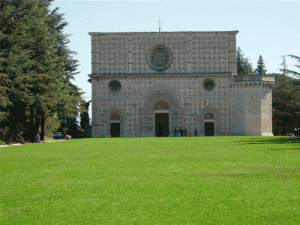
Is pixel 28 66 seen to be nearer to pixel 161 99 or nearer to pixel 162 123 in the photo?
pixel 161 99

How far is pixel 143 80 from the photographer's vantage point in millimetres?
38000

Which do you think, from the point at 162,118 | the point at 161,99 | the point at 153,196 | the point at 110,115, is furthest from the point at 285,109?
the point at 153,196

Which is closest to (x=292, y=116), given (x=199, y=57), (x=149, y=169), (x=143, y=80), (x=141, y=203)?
(x=199, y=57)

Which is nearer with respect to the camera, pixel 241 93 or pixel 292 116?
pixel 241 93

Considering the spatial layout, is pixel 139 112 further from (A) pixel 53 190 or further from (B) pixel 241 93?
(A) pixel 53 190

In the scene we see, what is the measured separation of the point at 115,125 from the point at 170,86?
702 cm

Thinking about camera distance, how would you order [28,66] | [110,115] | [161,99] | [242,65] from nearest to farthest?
[28,66] < [110,115] < [161,99] < [242,65]

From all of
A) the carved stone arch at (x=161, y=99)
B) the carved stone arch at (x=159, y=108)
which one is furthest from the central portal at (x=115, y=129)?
the carved stone arch at (x=161, y=99)

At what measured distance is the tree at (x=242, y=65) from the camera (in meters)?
55.4

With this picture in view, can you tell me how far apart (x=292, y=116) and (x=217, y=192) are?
41.9m

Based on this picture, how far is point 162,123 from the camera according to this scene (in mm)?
38281

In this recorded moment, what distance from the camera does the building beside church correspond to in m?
37.3

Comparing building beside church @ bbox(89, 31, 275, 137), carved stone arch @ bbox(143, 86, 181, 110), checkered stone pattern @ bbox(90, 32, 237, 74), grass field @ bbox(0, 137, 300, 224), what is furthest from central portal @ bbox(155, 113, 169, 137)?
grass field @ bbox(0, 137, 300, 224)

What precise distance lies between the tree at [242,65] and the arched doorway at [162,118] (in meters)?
21.8
